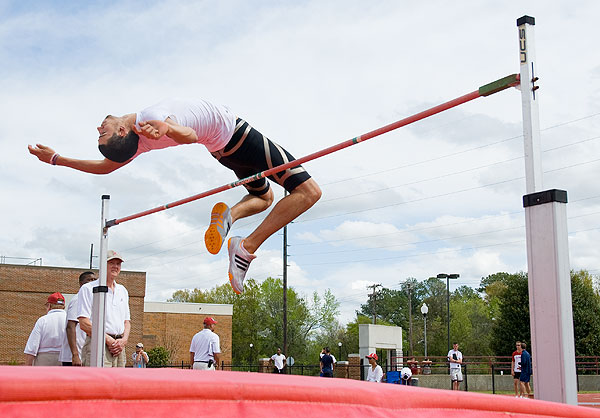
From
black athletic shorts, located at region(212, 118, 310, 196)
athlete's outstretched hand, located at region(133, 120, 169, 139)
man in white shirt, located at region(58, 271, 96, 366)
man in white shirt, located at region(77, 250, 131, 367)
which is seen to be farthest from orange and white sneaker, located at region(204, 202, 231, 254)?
man in white shirt, located at region(58, 271, 96, 366)

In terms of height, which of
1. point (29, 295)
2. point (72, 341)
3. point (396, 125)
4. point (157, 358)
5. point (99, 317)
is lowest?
point (157, 358)

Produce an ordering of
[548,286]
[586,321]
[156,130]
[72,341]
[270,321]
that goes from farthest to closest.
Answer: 1. [270,321]
2. [586,321]
3. [72,341]
4. [156,130]
5. [548,286]

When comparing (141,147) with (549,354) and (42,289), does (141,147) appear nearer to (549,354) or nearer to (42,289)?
(549,354)

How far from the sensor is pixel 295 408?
1.60 metres

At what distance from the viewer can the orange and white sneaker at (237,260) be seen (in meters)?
4.08

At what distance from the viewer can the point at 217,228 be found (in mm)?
4082

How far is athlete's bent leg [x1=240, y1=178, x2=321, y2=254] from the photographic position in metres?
4.07

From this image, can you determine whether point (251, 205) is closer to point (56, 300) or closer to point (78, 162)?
point (78, 162)

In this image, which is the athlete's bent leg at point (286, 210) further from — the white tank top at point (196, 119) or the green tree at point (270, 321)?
the green tree at point (270, 321)

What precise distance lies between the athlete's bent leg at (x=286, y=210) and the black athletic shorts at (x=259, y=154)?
5cm

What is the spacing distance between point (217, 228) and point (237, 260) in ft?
0.73

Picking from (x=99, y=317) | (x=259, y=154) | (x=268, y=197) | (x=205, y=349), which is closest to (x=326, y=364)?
(x=205, y=349)

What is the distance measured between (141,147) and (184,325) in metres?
34.9

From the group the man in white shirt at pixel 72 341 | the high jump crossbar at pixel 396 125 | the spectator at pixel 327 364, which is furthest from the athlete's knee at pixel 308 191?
the spectator at pixel 327 364
